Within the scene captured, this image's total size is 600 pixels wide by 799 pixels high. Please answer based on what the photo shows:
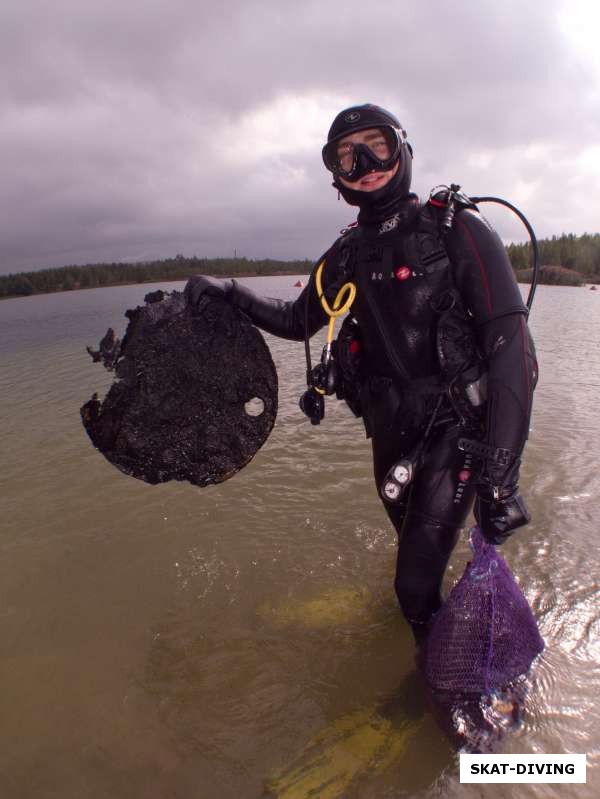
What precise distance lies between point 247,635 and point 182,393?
1.95 metres

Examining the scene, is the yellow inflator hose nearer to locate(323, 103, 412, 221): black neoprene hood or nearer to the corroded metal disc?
locate(323, 103, 412, 221): black neoprene hood

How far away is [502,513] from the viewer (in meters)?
2.59

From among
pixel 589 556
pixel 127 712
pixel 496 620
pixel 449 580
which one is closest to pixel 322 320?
pixel 496 620

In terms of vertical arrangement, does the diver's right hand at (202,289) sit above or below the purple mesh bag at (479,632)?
above

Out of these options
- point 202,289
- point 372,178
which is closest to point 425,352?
point 372,178

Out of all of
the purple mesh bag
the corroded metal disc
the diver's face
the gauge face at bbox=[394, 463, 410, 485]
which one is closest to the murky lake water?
the purple mesh bag

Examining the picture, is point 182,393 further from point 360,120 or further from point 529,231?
point 529,231

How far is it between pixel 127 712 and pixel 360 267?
10.6ft

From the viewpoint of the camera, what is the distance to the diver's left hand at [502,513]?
2580 mm

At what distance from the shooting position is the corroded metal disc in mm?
3584

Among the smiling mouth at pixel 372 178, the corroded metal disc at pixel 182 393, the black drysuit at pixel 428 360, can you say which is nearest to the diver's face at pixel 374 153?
the smiling mouth at pixel 372 178

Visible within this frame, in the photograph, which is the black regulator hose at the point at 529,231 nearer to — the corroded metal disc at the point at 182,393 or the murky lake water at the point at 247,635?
the corroded metal disc at the point at 182,393

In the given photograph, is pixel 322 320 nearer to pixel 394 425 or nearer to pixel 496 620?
pixel 394 425

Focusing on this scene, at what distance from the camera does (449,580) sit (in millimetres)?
4340
